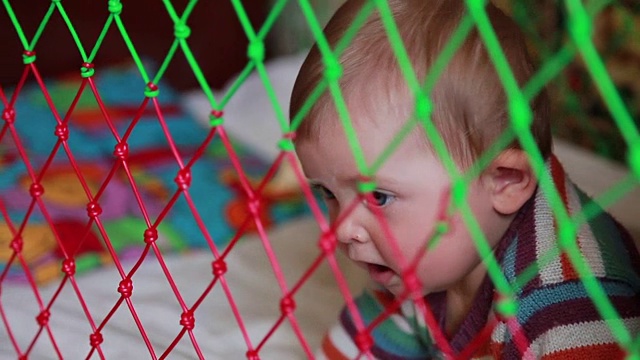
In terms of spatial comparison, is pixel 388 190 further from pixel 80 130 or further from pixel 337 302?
pixel 80 130

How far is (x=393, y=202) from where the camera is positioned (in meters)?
0.64

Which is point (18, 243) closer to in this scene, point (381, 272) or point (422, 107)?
point (381, 272)

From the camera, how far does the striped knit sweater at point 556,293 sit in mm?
618

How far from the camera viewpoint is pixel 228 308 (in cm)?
96

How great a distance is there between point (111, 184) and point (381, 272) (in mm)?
650

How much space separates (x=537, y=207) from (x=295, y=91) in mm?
222

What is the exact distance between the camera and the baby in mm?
618

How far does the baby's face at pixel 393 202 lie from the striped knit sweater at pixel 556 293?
4 cm

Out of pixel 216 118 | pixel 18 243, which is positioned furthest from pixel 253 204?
pixel 18 243

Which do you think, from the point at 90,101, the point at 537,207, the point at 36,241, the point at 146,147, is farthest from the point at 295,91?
the point at 90,101

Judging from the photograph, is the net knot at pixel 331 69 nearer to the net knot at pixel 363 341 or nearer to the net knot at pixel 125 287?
the net knot at pixel 363 341

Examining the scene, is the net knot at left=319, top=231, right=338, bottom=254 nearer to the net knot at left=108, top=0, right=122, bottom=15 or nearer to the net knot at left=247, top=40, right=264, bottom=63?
the net knot at left=247, top=40, right=264, bottom=63

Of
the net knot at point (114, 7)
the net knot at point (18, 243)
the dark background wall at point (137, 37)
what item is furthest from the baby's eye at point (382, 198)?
the dark background wall at point (137, 37)

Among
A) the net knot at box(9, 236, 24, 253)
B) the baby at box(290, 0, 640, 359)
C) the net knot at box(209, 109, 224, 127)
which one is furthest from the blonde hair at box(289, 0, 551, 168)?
the net knot at box(9, 236, 24, 253)
